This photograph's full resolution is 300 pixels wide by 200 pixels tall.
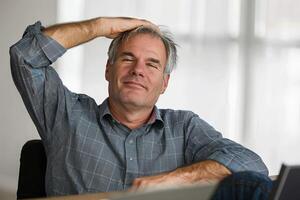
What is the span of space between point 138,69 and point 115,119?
21cm

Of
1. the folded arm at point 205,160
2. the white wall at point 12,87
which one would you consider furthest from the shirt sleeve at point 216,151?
the white wall at point 12,87

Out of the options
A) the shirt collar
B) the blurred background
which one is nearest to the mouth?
the shirt collar

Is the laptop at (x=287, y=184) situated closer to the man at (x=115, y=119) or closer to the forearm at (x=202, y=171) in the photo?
the forearm at (x=202, y=171)

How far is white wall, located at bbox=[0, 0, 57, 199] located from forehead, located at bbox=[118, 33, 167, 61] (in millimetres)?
865

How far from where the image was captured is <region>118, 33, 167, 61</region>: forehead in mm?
1896

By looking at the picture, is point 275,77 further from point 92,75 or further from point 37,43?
point 37,43

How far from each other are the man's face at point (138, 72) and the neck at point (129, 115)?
0.02 m

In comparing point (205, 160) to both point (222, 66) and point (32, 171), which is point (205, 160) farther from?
point (222, 66)

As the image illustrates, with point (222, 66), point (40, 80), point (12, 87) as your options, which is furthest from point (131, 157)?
point (222, 66)

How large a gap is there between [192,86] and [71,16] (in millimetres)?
813

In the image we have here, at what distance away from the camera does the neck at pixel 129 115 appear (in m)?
1.88

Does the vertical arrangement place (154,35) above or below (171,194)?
above

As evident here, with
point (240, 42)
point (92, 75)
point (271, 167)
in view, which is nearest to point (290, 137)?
point (271, 167)

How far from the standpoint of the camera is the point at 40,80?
1789 millimetres
